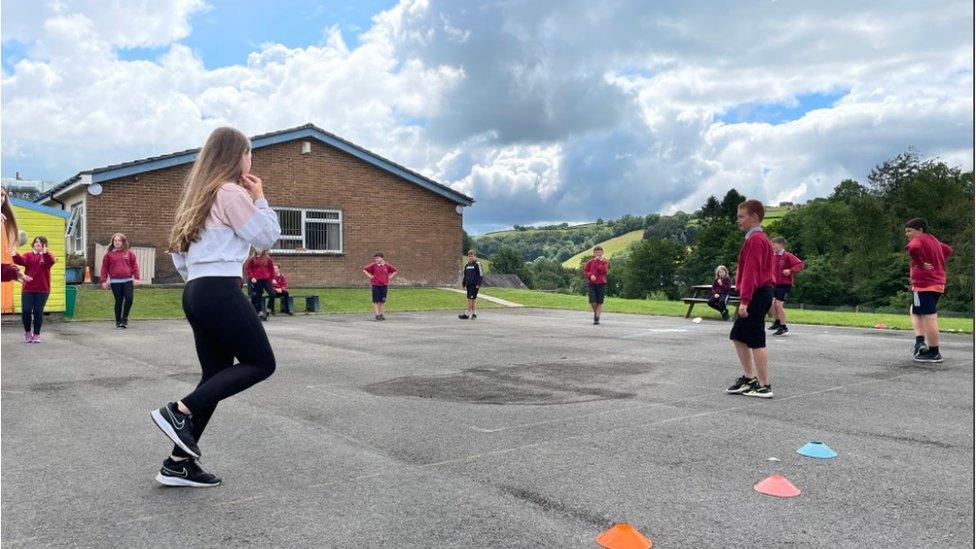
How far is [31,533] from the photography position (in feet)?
11.0

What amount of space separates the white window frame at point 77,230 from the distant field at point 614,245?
101346 millimetres

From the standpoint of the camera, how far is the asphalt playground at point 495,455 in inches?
134

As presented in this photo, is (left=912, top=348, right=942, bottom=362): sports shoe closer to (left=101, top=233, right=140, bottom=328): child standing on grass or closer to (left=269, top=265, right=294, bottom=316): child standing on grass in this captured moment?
(left=101, top=233, right=140, bottom=328): child standing on grass

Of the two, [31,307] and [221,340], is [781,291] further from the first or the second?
[31,307]

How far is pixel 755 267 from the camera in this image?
685 centimetres

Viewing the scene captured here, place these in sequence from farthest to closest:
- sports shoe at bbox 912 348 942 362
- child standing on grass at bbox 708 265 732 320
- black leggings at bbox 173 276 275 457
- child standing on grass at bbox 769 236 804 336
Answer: child standing on grass at bbox 708 265 732 320 < child standing on grass at bbox 769 236 804 336 < sports shoe at bbox 912 348 942 362 < black leggings at bbox 173 276 275 457

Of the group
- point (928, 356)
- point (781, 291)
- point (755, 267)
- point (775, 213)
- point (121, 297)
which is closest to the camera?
point (755, 267)

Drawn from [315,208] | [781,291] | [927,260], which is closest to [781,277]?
[781,291]

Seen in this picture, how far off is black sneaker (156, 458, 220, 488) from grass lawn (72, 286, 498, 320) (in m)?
13.7

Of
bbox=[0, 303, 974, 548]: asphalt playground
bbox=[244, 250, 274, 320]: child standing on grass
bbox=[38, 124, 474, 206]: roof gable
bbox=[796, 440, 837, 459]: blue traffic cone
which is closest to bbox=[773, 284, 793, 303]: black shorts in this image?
bbox=[0, 303, 974, 548]: asphalt playground

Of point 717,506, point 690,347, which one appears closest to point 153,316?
point 690,347

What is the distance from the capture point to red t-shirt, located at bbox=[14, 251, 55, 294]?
11922 millimetres

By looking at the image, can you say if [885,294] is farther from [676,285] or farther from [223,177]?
[223,177]

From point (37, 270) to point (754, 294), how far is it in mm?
11062
